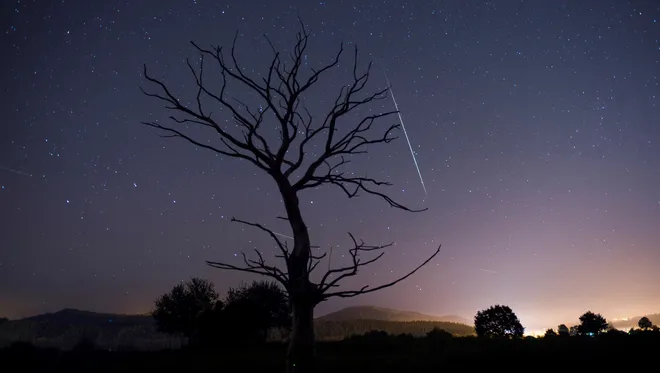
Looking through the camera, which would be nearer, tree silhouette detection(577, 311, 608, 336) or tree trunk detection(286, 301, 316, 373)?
tree trunk detection(286, 301, 316, 373)

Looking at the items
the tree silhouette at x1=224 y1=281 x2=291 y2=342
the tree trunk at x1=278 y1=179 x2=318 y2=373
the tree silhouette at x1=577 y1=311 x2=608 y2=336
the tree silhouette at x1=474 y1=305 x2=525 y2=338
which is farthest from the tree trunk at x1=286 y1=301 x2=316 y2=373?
the tree silhouette at x1=577 y1=311 x2=608 y2=336

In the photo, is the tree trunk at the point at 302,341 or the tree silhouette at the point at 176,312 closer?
the tree trunk at the point at 302,341

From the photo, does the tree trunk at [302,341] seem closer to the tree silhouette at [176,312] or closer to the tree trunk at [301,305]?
the tree trunk at [301,305]

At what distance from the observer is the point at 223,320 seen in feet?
114

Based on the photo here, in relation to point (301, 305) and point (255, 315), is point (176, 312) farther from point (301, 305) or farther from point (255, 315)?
point (301, 305)

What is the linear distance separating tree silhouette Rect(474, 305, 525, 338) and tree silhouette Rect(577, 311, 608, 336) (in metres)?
9.15

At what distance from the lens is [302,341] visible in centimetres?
333

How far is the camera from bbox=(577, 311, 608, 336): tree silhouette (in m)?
39.6

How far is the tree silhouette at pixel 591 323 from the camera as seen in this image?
39.6 metres

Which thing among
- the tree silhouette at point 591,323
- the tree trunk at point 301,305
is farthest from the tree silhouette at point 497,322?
the tree trunk at point 301,305

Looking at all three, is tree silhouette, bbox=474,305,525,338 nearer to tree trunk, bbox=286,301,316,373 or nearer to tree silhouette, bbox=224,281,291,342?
tree silhouette, bbox=224,281,291,342

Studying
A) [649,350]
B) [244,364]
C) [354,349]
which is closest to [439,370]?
[649,350]

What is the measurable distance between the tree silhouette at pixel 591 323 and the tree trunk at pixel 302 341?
4394 cm

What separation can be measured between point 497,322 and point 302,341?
3615cm
